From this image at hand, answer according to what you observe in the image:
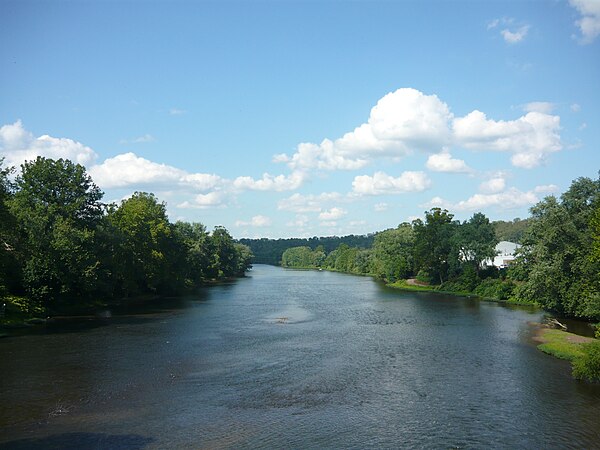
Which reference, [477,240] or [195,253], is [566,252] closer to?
[477,240]

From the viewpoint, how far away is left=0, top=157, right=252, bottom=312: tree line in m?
51.3

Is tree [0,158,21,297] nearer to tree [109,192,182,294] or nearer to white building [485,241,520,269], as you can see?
tree [109,192,182,294]

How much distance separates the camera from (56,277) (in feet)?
174

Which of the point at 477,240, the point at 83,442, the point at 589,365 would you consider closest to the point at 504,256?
the point at 477,240

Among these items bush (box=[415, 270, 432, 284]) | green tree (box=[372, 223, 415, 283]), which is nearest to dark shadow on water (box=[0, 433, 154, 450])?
bush (box=[415, 270, 432, 284])

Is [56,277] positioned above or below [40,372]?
above

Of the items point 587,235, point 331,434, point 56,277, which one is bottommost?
point 331,434

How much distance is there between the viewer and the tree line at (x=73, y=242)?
51.3 metres

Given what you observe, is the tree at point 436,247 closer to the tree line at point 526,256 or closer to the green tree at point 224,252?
the tree line at point 526,256

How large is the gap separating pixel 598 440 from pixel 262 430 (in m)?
14.6

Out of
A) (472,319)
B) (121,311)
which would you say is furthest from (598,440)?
(121,311)

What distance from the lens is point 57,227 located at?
54.8m

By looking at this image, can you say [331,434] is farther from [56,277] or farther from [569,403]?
[56,277]

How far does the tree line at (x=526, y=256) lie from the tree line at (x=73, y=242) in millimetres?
48816
